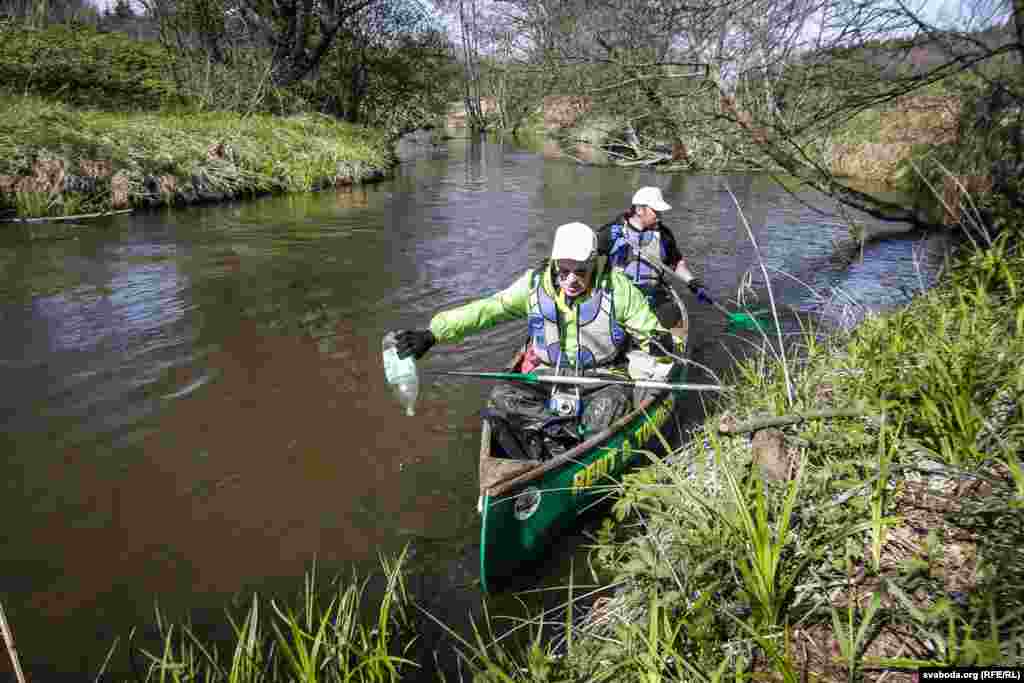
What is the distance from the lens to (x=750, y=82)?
7.38 metres

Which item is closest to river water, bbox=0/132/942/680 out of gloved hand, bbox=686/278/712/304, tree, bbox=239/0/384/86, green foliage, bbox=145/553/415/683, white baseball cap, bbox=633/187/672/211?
green foliage, bbox=145/553/415/683

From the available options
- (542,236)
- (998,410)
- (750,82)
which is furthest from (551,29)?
(998,410)

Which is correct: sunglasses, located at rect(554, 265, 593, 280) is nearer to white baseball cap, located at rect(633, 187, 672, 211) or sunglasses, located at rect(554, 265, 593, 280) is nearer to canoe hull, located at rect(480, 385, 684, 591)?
canoe hull, located at rect(480, 385, 684, 591)

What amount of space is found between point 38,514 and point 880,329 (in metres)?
5.48

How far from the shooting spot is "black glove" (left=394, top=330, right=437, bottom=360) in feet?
13.2

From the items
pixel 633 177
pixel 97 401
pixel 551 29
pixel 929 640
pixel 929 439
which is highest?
pixel 551 29

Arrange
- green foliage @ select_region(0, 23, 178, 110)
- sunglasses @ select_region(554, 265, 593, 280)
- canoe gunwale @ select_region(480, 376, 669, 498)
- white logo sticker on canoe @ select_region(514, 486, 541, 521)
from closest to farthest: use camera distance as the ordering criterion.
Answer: canoe gunwale @ select_region(480, 376, 669, 498) < white logo sticker on canoe @ select_region(514, 486, 541, 521) < sunglasses @ select_region(554, 265, 593, 280) < green foliage @ select_region(0, 23, 178, 110)

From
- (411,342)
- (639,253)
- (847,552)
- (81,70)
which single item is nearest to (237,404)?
(411,342)

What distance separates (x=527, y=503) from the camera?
334 centimetres

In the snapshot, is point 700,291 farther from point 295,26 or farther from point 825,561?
point 295,26

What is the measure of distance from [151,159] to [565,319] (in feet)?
37.8

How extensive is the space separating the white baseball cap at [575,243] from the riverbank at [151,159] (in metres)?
10.6

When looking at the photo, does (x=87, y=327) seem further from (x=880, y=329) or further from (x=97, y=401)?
(x=880, y=329)

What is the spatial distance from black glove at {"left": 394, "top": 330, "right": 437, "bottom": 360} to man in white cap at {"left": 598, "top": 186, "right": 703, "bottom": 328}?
3.23 m
